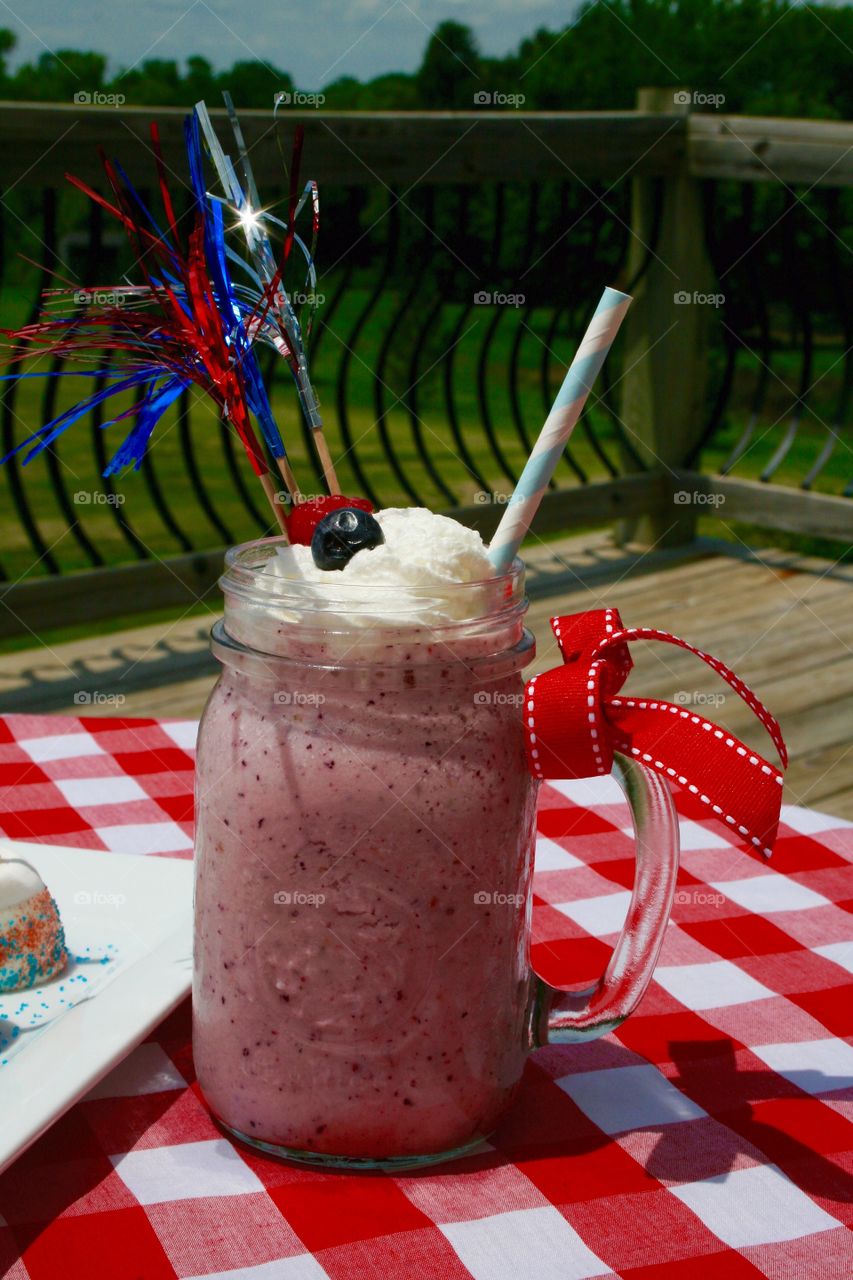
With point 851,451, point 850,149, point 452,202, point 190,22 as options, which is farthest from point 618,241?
point 190,22

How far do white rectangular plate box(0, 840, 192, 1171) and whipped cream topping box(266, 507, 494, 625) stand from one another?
270 millimetres

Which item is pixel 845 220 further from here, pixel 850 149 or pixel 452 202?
pixel 850 149

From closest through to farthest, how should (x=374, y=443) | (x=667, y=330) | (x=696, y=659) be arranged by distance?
(x=696, y=659) → (x=667, y=330) → (x=374, y=443)

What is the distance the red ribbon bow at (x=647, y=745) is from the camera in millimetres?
657

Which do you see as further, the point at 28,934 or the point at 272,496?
the point at 28,934

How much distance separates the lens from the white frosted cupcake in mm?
796

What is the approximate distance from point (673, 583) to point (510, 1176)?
11.8 feet

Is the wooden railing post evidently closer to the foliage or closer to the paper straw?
the paper straw

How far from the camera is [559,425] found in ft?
2.18

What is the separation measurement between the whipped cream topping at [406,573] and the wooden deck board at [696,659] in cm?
218

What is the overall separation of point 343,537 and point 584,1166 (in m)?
0.34

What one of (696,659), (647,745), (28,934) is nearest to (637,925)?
(647,745)

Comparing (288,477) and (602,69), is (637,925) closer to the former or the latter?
(288,477)

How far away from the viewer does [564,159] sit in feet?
13.1
